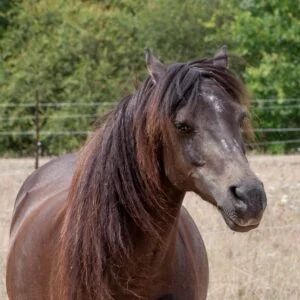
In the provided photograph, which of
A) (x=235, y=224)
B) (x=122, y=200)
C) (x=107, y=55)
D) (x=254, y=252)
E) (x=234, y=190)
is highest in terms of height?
(x=234, y=190)

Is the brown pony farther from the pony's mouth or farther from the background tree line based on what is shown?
the background tree line

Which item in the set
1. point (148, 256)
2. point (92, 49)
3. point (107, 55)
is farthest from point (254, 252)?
point (92, 49)

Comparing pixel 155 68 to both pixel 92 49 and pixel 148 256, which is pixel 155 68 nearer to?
pixel 148 256

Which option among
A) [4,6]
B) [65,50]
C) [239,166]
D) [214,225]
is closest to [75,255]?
[239,166]

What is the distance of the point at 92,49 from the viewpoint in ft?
80.7

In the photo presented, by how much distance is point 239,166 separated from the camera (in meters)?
3.02

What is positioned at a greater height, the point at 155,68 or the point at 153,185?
the point at 155,68

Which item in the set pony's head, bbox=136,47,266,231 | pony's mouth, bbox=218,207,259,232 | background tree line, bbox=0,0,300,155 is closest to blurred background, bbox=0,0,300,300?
background tree line, bbox=0,0,300,155

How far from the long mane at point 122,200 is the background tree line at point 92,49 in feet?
56.8

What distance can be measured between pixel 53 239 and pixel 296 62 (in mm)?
17841

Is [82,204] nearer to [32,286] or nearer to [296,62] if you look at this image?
[32,286]

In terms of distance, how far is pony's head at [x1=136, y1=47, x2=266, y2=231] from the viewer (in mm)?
2961

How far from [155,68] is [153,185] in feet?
1.50

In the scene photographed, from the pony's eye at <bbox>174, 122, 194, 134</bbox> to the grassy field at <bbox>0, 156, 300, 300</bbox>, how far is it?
280 centimetres
